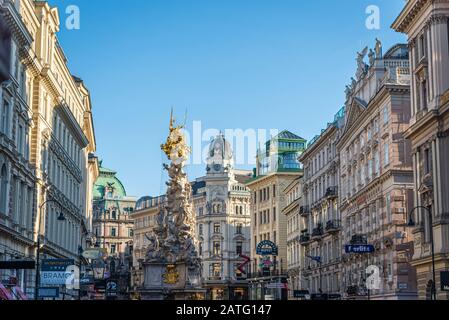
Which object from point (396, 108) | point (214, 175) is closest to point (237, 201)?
point (214, 175)

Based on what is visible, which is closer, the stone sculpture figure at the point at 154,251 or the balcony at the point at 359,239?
the balcony at the point at 359,239

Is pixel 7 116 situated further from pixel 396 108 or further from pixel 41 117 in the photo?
pixel 396 108

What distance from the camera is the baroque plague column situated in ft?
254

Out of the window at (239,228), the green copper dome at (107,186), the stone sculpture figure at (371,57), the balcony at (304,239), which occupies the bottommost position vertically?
the balcony at (304,239)

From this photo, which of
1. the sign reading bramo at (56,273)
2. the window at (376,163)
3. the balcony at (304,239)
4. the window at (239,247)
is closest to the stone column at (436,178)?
the window at (376,163)

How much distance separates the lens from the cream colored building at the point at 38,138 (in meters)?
47.1

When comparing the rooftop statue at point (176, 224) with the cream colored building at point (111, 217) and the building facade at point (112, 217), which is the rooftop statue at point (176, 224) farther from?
the cream colored building at point (111, 217)

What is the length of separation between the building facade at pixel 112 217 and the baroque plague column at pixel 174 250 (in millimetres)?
92561

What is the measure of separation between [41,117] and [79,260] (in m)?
25.5

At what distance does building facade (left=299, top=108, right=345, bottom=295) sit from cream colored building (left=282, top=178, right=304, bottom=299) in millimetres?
2506

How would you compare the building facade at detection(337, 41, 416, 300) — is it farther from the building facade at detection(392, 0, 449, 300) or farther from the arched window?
the arched window

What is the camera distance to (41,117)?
5741cm

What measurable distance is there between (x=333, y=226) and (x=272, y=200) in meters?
41.2

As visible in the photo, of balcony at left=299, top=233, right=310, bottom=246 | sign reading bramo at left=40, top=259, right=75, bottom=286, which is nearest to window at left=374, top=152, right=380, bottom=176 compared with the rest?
balcony at left=299, top=233, right=310, bottom=246
